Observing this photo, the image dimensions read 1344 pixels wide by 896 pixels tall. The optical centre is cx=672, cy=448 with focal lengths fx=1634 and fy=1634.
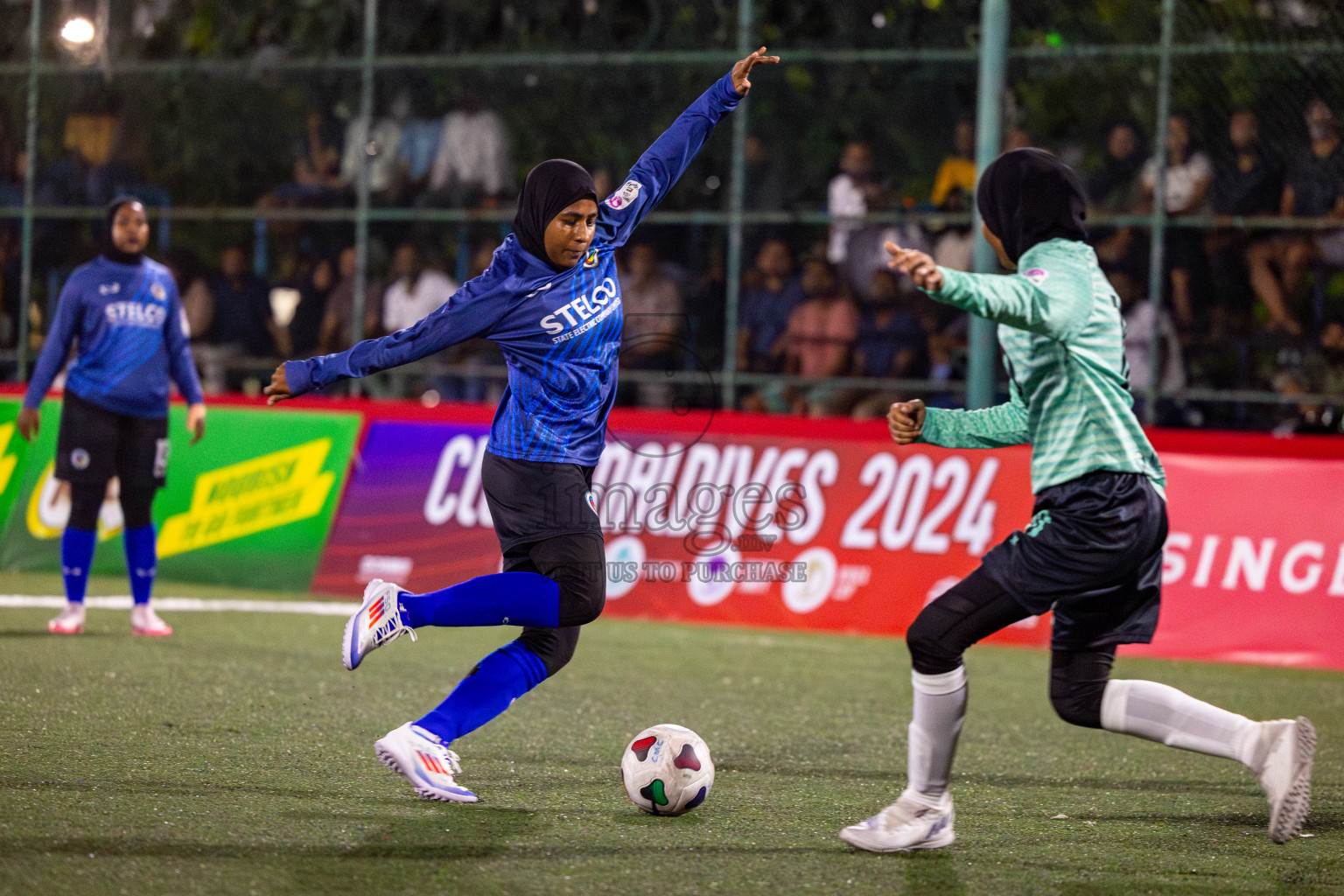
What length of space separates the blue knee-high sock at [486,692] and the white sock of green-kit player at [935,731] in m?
1.23

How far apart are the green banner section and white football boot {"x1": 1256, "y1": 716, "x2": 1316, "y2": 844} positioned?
25.5 feet

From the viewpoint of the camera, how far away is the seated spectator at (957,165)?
1232 centimetres

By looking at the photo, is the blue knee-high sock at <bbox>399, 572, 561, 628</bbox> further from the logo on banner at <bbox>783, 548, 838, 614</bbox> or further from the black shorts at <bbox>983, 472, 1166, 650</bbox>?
the logo on banner at <bbox>783, 548, 838, 614</bbox>

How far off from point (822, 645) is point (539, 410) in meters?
4.76

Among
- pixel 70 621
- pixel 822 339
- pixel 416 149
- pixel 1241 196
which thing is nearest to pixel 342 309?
pixel 416 149

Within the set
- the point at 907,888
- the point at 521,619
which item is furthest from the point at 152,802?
the point at 907,888

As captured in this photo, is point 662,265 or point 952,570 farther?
point 662,265

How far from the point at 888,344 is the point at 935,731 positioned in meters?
8.00

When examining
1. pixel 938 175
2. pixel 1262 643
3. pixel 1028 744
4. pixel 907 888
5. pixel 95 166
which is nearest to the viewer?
pixel 907 888

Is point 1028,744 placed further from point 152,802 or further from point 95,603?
point 95,603

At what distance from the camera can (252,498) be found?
1129cm

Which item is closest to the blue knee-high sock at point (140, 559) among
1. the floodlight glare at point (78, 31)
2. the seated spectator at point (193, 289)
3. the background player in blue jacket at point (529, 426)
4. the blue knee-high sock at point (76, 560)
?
the blue knee-high sock at point (76, 560)

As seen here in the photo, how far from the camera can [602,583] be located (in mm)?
Answer: 5031

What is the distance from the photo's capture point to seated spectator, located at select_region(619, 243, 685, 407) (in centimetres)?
1272
